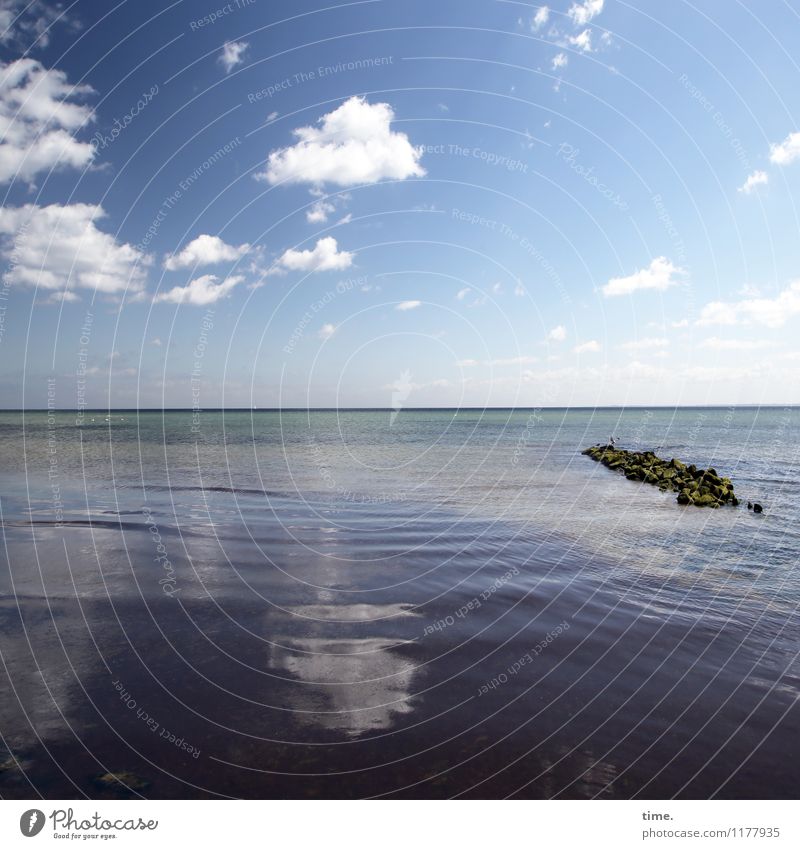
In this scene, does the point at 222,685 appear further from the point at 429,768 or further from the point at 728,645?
the point at 728,645

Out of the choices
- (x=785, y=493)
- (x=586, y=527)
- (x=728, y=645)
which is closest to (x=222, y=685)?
(x=728, y=645)

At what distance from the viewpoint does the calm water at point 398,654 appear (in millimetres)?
6066

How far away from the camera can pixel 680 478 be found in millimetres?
32281
